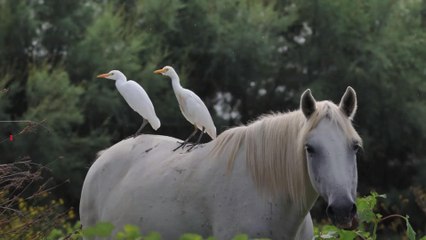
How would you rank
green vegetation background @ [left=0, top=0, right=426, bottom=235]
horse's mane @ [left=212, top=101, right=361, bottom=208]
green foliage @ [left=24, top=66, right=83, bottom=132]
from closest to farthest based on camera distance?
horse's mane @ [left=212, top=101, right=361, bottom=208], green foliage @ [left=24, top=66, right=83, bottom=132], green vegetation background @ [left=0, top=0, right=426, bottom=235]

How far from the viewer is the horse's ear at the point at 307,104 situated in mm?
4270

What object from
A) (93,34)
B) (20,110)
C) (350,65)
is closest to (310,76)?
→ (350,65)

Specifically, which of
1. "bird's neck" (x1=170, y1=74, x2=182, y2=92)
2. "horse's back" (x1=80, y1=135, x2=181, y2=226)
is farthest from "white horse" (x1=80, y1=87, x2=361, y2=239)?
"bird's neck" (x1=170, y1=74, x2=182, y2=92)

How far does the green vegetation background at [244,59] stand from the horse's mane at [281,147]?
12.6 metres

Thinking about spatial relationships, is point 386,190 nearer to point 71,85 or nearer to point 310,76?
point 310,76

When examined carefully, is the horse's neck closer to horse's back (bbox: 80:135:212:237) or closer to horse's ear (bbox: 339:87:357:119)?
horse's ear (bbox: 339:87:357:119)

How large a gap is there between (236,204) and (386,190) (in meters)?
15.8

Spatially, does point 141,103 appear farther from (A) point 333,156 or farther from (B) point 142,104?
(A) point 333,156

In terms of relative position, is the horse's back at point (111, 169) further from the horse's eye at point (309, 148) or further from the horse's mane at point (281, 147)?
the horse's eye at point (309, 148)

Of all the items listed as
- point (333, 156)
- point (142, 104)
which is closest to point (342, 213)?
point (333, 156)

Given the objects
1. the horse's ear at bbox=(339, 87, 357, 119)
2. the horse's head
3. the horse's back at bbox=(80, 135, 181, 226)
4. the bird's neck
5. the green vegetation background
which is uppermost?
the horse's ear at bbox=(339, 87, 357, 119)

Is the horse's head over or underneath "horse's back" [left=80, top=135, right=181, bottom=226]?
over

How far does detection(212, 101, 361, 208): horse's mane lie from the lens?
168 inches

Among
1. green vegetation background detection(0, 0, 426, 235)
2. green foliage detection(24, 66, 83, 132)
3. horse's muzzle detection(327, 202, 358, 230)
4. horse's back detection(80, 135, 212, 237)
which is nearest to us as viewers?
horse's muzzle detection(327, 202, 358, 230)
